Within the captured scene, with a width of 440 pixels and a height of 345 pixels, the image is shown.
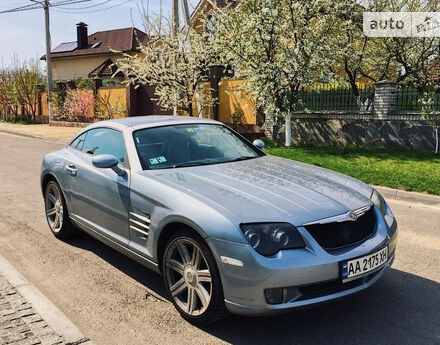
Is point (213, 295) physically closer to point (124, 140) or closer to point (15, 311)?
point (15, 311)

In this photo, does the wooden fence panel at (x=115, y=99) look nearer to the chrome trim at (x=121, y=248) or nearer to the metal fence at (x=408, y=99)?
the metal fence at (x=408, y=99)

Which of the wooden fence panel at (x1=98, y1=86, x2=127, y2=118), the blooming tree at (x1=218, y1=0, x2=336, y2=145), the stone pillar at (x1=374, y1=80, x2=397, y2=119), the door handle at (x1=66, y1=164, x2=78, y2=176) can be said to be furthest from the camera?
the wooden fence panel at (x1=98, y1=86, x2=127, y2=118)

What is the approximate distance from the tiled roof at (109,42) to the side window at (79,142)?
3501 centimetres

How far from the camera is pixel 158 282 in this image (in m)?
4.01

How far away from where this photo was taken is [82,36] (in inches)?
1721

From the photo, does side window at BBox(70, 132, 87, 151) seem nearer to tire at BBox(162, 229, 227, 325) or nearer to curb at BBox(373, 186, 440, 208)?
tire at BBox(162, 229, 227, 325)

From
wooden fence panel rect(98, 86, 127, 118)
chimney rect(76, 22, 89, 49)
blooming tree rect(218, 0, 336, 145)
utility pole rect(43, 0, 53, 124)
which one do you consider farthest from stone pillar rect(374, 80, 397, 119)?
chimney rect(76, 22, 89, 49)

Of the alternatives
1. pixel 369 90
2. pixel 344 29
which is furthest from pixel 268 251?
pixel 344 29

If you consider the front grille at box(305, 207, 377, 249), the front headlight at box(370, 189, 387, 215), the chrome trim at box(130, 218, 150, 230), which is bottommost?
the chrome trim at box(130, 218, 150, 230)

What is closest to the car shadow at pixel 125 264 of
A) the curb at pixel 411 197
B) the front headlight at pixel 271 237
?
the front headlight at pixel 271 237

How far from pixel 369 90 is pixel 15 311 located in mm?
11482

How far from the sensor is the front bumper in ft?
9.00

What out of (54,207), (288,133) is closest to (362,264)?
(54,207)

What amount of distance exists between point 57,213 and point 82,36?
42.7 metres
